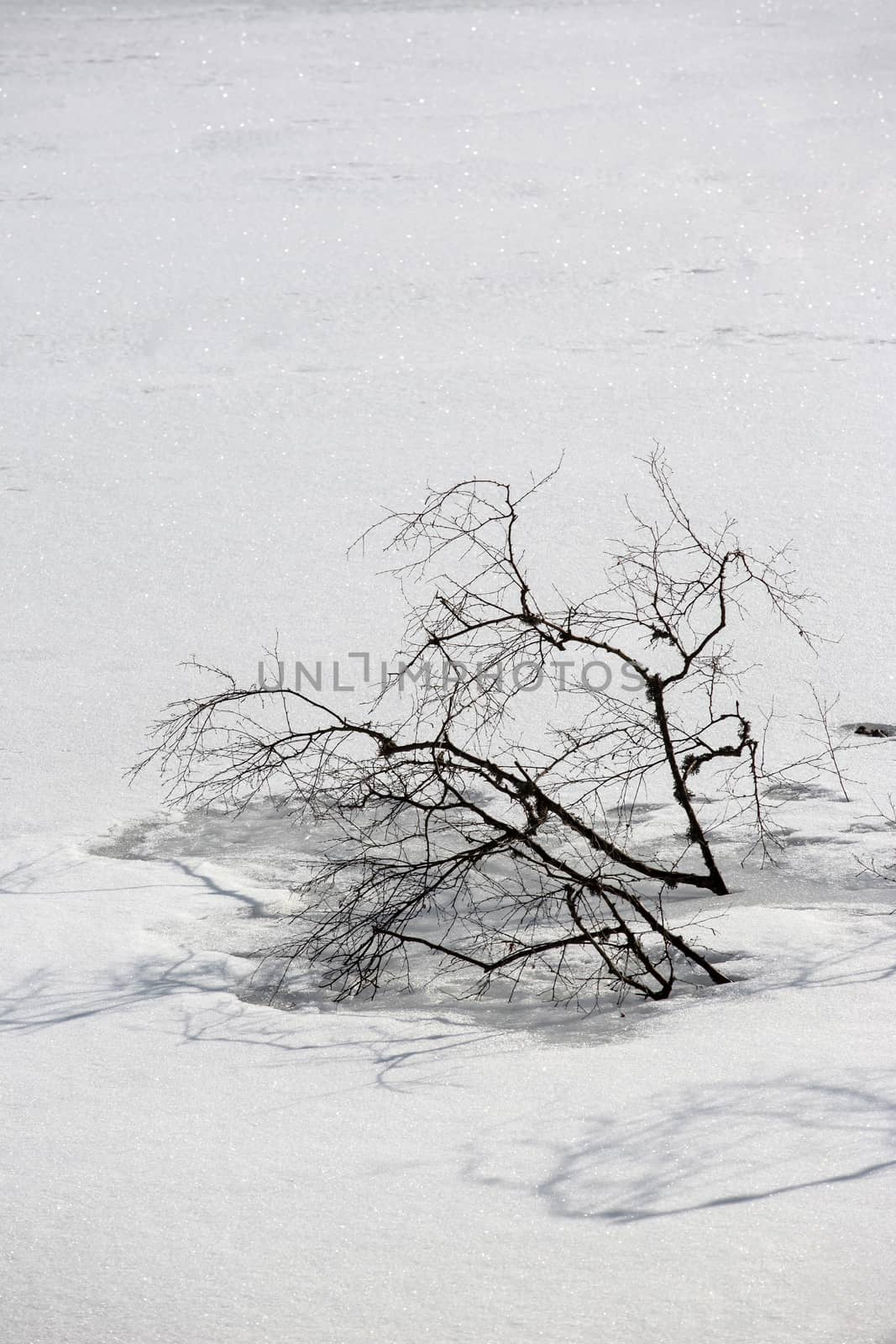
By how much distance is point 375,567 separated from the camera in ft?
19.4

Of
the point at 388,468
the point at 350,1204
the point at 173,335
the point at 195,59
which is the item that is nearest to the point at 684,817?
the point at 350,1204

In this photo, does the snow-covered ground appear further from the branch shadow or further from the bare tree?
the bare tree

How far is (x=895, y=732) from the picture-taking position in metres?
4.33

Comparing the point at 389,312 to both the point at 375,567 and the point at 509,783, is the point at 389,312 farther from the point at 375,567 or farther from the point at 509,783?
the point at 509,783

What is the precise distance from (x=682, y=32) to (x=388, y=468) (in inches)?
331

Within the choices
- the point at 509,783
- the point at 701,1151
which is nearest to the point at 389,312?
the point at 509,783

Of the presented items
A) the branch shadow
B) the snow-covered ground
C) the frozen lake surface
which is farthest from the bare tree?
the branch shadow

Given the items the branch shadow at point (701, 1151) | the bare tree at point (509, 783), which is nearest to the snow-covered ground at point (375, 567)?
the branch shadow at point (701, 1151)

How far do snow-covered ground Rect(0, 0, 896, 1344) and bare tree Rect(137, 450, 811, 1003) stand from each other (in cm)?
18

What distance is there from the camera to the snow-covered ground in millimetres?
1784

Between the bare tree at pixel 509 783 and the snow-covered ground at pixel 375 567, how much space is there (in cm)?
18

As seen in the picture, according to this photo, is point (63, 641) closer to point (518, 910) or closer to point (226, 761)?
point (226, 761)

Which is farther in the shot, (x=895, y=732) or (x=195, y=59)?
(x=195, y=59)

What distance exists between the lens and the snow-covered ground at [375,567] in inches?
70.2
